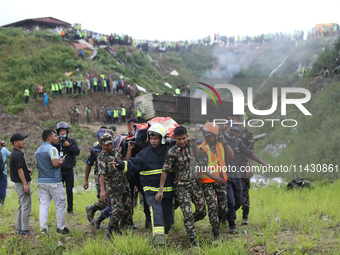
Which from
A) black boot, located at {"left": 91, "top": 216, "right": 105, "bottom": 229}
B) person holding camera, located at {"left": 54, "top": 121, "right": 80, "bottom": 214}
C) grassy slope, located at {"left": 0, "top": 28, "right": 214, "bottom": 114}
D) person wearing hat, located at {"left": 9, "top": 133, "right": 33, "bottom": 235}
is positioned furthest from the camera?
grassy slope, located at {"left": 0, "top": 28, "right": 214, "bottom": 114}

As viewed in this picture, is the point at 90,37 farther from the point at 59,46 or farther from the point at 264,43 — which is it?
the point at 264,43

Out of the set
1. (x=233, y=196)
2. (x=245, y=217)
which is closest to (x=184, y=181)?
(x=233, y=196)

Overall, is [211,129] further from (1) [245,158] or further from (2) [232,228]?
(2) [232,228]

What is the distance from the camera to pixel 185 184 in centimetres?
469

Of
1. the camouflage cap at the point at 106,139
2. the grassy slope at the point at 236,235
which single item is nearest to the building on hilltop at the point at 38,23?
the grassy slope at the point at 236,235

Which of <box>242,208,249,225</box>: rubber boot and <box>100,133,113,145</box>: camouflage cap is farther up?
<box>100,133,113,145</box>: camouflage cap

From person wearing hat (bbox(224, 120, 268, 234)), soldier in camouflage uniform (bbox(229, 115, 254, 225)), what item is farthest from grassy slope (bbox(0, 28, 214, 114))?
person wearing hat (bbox(224, 120, 268, 234))

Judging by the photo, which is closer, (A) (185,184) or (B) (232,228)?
(A) (185,184)

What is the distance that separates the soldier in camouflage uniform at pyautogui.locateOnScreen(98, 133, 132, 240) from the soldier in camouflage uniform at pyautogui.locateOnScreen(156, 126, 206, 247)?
2.71 ft

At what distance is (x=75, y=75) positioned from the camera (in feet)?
104

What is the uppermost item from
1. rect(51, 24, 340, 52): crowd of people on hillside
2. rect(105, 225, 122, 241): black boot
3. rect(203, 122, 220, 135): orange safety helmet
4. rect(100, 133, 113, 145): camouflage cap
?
rect(51, 24, 340, 52): crowd of people on hillside

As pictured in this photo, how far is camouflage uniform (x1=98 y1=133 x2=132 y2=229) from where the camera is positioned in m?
5.06

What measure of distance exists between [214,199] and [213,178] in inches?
12.6

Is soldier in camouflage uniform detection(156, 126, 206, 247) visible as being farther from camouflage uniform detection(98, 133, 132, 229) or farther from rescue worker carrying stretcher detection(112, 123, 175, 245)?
camouflage uniform detection(98, 133, 132, 229)
